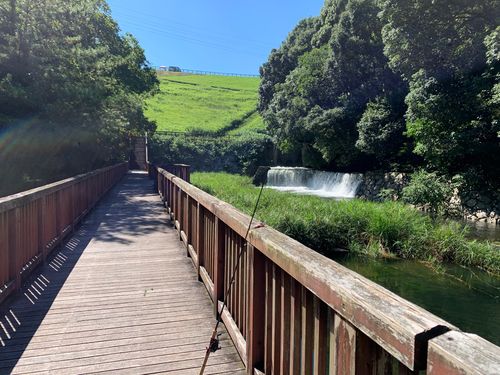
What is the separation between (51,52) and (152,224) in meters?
10.2

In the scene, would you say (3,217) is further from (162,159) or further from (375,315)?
(162,159)

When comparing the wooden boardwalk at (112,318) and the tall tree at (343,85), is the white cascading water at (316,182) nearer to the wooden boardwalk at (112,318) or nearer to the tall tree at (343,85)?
the tall tree at (343,85)

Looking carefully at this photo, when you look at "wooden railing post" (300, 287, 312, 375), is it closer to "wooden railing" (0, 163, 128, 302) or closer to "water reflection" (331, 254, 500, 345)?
"wooden railing" (0, 163, 128, 302)

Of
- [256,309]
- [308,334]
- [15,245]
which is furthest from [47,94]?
[308,334]

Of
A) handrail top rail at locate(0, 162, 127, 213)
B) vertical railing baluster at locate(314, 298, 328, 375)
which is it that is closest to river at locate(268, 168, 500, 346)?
vertical railing baluster at locate(314, 298, 328, 375)

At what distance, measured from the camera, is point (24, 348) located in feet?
8.59

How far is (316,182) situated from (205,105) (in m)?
44.4

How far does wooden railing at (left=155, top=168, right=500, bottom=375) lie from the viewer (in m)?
0.80

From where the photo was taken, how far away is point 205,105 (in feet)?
209

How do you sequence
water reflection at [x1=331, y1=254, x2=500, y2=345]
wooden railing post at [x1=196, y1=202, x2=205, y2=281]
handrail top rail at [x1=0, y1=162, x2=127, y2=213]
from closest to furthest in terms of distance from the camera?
handrail top rail at [x1=0, y1=162, x2=127, y2=213]
wooden railing post at [x1=196, y1=202, x2=205, y2=281]
water reflection at [x1=331, y1=254, x2=500, y2=345]

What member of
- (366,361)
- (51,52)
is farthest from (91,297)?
(51,52)

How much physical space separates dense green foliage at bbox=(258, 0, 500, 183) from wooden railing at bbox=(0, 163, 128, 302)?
41.0 feet

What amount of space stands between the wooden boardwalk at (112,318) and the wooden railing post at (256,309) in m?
0.34

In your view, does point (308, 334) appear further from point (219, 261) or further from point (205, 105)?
point (205, 105)
